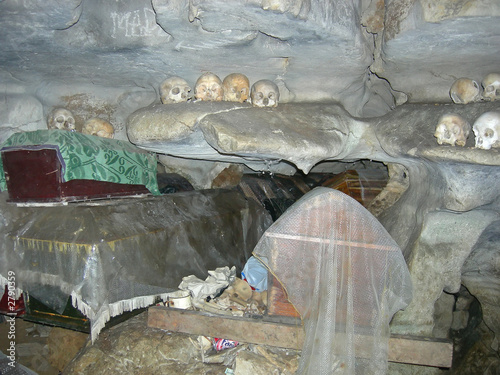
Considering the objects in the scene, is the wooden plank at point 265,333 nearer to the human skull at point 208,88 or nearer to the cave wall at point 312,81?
the cave wall at point 312,81

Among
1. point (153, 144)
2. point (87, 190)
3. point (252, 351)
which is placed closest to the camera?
point (252, 351)

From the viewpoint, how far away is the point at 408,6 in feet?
9.78

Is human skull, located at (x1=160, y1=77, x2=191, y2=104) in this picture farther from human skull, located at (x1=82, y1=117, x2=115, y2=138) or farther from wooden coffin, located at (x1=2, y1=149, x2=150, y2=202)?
wooden coffin, located at (x1=2, y1=149, x2=150, y2=202)

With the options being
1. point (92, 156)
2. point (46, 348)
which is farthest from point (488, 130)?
point (46, 348)

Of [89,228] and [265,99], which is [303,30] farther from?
[89,228]

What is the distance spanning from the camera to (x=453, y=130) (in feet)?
9.88

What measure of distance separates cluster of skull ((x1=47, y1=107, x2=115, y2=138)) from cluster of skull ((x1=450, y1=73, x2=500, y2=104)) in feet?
13.3

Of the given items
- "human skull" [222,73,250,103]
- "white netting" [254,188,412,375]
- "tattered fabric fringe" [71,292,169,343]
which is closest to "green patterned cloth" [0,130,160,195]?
"tattered fabric fringe" [71,292,169,343]

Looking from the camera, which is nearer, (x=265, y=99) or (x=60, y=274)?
(x=60, y=274)

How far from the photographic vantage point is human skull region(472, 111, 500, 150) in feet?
9.26

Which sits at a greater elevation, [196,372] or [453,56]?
[453,56]

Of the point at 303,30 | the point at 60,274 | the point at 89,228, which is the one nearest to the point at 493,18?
the point at 303,30

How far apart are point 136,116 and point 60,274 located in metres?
1.87

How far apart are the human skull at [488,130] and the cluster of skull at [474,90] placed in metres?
0.54
